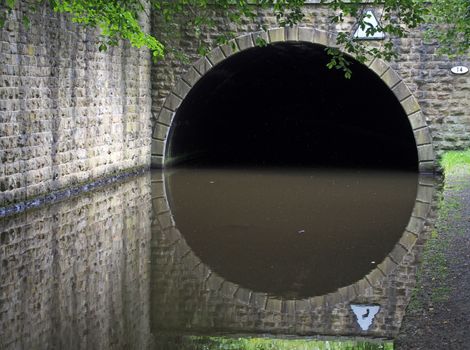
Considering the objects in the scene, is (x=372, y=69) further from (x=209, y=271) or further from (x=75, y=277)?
(x=75, y=277)

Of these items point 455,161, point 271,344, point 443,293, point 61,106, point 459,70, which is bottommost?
point 271,344

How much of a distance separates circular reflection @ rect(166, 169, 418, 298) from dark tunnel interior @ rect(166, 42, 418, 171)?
8.46ft

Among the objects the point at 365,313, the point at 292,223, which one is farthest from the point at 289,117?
the point at 365,313

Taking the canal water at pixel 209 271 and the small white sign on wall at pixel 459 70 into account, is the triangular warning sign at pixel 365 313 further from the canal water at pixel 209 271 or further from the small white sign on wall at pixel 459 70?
the small white sign on wall at pixel 459 70

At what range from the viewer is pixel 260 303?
22.0 feet

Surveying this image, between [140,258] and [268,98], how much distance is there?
1714 centimetres

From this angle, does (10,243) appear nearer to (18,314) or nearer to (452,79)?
(18,314)

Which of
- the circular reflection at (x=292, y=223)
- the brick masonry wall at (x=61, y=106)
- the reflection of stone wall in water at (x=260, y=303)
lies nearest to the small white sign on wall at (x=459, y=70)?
the circular reflection at (x=292, y=223)

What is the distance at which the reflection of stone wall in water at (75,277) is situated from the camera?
5691 millimetres

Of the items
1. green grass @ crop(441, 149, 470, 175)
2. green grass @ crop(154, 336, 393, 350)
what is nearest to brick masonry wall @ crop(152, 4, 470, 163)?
green grass @ crop(441, 149, 470, 175)

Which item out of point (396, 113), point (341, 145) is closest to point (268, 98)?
point (341, 145)

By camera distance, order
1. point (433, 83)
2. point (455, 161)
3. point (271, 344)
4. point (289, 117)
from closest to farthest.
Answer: point (271, 344), point (455, 161), point (433, 83), point (289, 117)

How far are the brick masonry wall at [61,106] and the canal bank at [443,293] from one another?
5.00 meters

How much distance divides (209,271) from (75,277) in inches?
43.7
